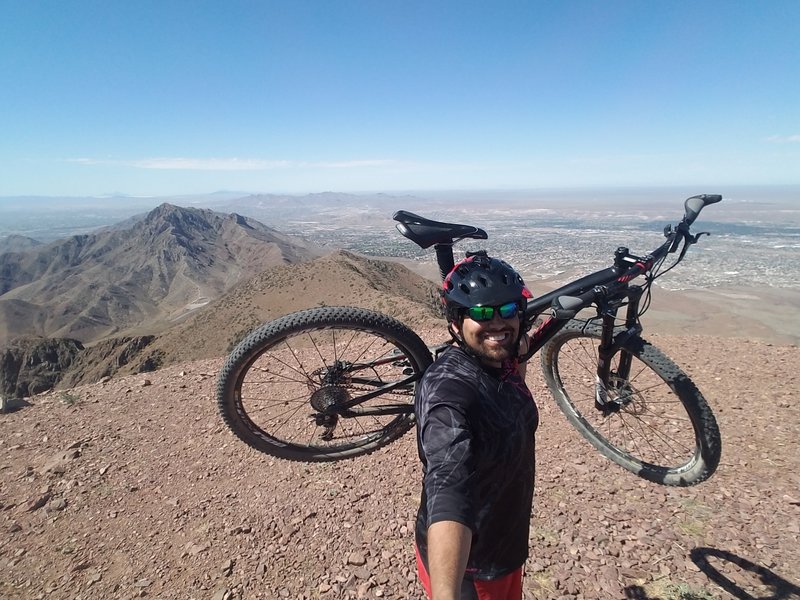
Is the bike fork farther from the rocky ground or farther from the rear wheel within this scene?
the rear wheel

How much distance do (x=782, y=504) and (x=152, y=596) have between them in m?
5.80

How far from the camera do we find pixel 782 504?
378cm

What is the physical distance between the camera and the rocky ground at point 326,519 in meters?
3.26

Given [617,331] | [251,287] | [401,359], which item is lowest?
[251,287]

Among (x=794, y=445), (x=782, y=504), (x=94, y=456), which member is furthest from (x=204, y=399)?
(x=794, y=445)

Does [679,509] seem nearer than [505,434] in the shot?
No

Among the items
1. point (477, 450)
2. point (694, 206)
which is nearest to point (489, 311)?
point (477, 450)

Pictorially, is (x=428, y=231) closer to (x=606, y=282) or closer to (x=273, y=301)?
(x=606, y=282)

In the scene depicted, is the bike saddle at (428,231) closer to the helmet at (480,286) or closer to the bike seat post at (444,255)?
the bike seat post at (444,255)

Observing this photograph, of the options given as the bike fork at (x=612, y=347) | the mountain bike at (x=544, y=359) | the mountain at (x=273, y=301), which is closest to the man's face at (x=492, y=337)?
the mountain bike at (x=544, y=359)

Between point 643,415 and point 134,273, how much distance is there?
458 feet

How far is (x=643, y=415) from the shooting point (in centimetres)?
495

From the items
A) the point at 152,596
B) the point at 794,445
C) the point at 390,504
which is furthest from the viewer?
the point at 794,445

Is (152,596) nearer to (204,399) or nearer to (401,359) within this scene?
(401,359)
